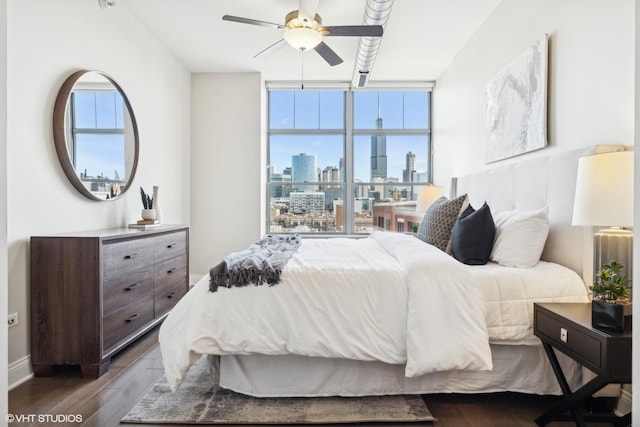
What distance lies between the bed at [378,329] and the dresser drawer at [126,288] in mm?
649

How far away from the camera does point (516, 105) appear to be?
2779mm

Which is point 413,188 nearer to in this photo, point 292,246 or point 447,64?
point 447,64

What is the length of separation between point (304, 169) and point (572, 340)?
4.09 meters

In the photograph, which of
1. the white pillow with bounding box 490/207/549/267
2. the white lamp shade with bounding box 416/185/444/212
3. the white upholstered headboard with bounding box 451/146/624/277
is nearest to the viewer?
the white upholstered headboard with bounding box 451/146/624/277

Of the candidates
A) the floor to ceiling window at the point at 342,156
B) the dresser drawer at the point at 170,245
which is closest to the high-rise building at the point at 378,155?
the floor to ceiling window at the point at 342,156

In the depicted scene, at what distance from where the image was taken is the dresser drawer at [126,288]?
234cm

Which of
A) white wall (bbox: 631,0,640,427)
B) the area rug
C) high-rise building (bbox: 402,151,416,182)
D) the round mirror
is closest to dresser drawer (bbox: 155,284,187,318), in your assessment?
the round mirror

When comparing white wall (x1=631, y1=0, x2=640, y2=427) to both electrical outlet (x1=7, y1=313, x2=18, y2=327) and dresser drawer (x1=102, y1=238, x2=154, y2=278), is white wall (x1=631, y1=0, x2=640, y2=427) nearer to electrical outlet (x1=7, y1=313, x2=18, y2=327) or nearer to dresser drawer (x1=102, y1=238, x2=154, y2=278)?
dresser drawer (x1=102, y1=238, x2=154, y2=278)

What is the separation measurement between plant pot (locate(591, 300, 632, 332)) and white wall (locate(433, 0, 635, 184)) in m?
0.83

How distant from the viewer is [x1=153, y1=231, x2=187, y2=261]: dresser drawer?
2990 millimetres

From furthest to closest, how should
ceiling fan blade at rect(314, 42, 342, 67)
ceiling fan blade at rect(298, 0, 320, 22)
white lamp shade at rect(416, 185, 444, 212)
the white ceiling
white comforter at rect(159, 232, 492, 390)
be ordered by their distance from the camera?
white lamp shade at rect(416, 185, 444, 212), the white ceiling, ceiling fan blade at rect(314, 42, 342, 67), ceiling fan blade at rect(298, 0, 320, 22), white comforter at rect(159, 232, 492, 390)

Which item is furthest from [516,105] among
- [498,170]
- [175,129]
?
[175,129]

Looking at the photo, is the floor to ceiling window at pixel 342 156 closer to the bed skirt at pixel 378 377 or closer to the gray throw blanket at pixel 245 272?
the gray throw blanket at pixel 245 272

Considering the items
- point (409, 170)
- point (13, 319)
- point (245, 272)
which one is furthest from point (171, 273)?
point (409, 170)
